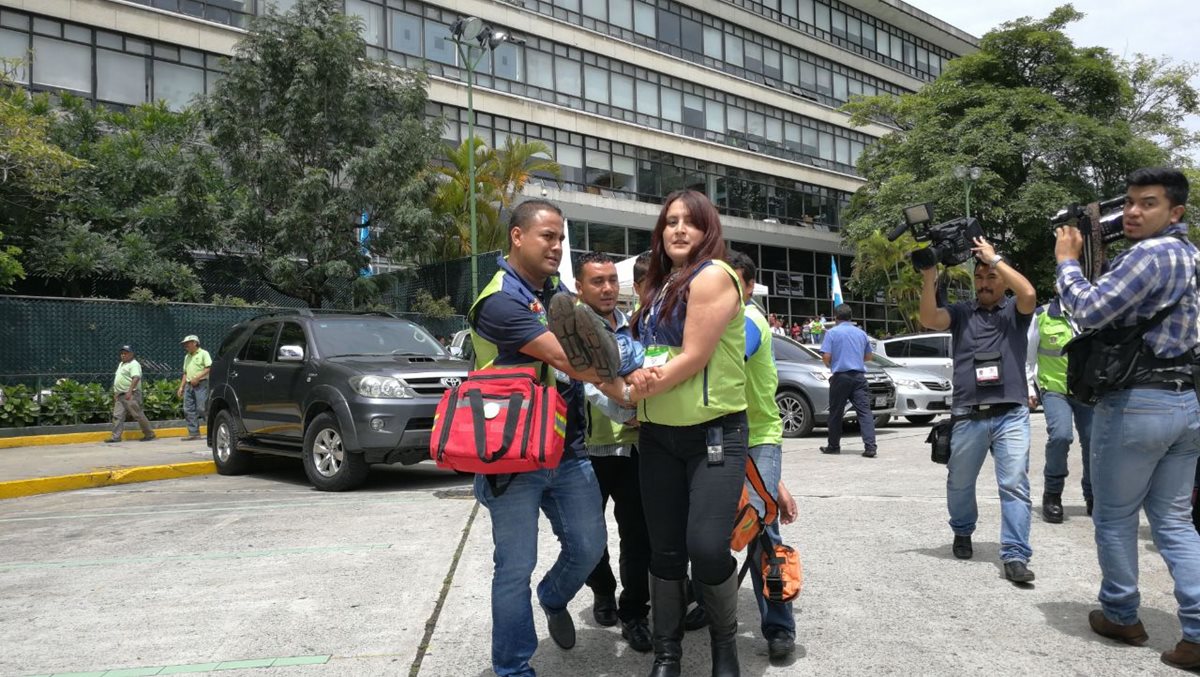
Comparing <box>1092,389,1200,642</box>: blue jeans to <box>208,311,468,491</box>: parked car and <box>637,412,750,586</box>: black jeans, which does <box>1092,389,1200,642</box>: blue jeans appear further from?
<box>208,311,468,491</box>: parked car

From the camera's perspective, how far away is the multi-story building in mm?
24062

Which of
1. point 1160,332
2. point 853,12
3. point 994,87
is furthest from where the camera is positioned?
point 853,12

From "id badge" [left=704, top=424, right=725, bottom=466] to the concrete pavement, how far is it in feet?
3.53

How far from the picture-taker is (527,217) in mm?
3607

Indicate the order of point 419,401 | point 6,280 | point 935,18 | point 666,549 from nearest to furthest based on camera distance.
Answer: point 666,549 < point 419,401 < point 6,280 < point 935,18

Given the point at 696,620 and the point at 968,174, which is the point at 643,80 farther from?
the point at 696,620

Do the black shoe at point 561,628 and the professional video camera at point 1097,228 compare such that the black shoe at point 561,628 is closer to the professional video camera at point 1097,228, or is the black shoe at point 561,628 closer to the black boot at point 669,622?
the black boot at point 669,622

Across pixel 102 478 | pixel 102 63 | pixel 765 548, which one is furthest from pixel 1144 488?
pixel 102 63

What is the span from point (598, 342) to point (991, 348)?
10.2 ft

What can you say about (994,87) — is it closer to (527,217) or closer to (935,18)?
(935,18)

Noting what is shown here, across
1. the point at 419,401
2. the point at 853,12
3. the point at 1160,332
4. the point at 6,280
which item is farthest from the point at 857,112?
the point at 1160,332

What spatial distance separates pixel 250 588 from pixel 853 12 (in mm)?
45470

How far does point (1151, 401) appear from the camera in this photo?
3.77 m

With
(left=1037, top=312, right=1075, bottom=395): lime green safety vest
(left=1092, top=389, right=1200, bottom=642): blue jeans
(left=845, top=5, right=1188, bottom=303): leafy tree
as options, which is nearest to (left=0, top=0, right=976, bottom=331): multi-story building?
(left=845, top=5, right=1188, bottom=303): leafy tree
